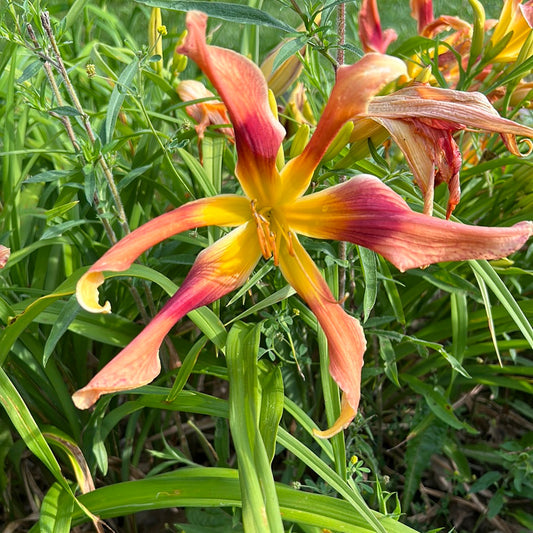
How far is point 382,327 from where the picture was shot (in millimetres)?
1248

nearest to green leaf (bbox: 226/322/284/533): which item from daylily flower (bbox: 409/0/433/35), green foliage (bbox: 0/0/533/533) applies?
green foliage (bbox: 0/0/533/533)

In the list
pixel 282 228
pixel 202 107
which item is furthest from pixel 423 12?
pixel 282 228

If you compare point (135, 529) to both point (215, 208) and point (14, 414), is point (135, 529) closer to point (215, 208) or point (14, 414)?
point (14, 414)

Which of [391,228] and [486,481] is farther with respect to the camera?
[486,481]

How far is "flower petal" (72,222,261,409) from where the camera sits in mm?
633

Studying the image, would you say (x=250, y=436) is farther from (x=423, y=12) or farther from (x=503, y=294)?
(x=423, y=12)

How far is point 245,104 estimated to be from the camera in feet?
2.31

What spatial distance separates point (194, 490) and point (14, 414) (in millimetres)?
259

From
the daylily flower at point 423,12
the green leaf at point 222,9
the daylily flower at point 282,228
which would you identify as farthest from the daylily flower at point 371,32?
the daylily flower at point 282,228

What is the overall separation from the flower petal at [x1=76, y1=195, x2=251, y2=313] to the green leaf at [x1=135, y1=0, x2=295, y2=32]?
22cm

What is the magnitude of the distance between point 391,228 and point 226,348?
0.28 meters

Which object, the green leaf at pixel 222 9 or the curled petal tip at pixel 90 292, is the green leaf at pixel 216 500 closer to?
the curled petal tip at pixel 90 292

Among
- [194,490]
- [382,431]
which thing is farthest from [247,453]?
[382,431]

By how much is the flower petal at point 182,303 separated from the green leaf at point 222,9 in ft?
0.81
